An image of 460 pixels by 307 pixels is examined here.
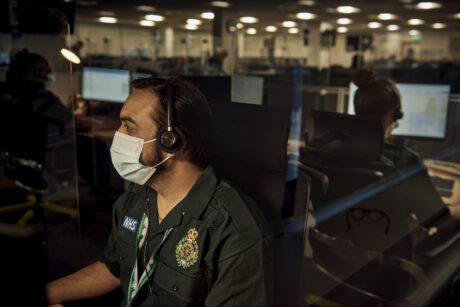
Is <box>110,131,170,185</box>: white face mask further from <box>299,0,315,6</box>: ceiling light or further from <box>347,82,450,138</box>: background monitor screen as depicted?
<box>299,0,315,6</box>: ceiling light

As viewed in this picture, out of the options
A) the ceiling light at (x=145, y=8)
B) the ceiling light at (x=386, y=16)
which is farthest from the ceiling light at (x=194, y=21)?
the ceiling light at (x=386, y=16)

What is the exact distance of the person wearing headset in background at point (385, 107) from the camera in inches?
74.7

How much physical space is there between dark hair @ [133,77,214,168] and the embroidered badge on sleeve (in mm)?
218

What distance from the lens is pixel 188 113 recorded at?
108 cm

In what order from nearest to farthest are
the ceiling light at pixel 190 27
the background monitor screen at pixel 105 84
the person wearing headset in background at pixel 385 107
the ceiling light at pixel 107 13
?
the person wearing headset in background at pixel 385 107
the background monitor screen at pixel 105 84
the ceiling light at pixel 107 13
the ceiling light at pixel 190 27


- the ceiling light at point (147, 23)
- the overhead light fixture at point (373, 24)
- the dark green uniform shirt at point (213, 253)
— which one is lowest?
the dark green uniform shirt at point (213, 253)

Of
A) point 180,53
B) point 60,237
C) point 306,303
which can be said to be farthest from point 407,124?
point 180,53

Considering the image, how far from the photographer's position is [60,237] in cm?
292

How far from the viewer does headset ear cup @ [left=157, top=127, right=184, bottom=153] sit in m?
1.04

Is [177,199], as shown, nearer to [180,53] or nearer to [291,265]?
[291,265]

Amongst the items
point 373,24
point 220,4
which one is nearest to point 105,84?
point 220,4

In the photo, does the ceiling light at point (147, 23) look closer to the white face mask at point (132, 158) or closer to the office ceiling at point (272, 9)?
the office ceiling at point (272, 9)

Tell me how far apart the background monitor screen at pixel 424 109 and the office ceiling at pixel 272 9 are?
6.93m

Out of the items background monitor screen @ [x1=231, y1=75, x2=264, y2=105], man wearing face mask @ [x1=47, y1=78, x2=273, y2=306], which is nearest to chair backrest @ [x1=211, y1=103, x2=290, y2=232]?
man wearing face mask @ [x1=47, y1=78, x2=273, y2=306]
